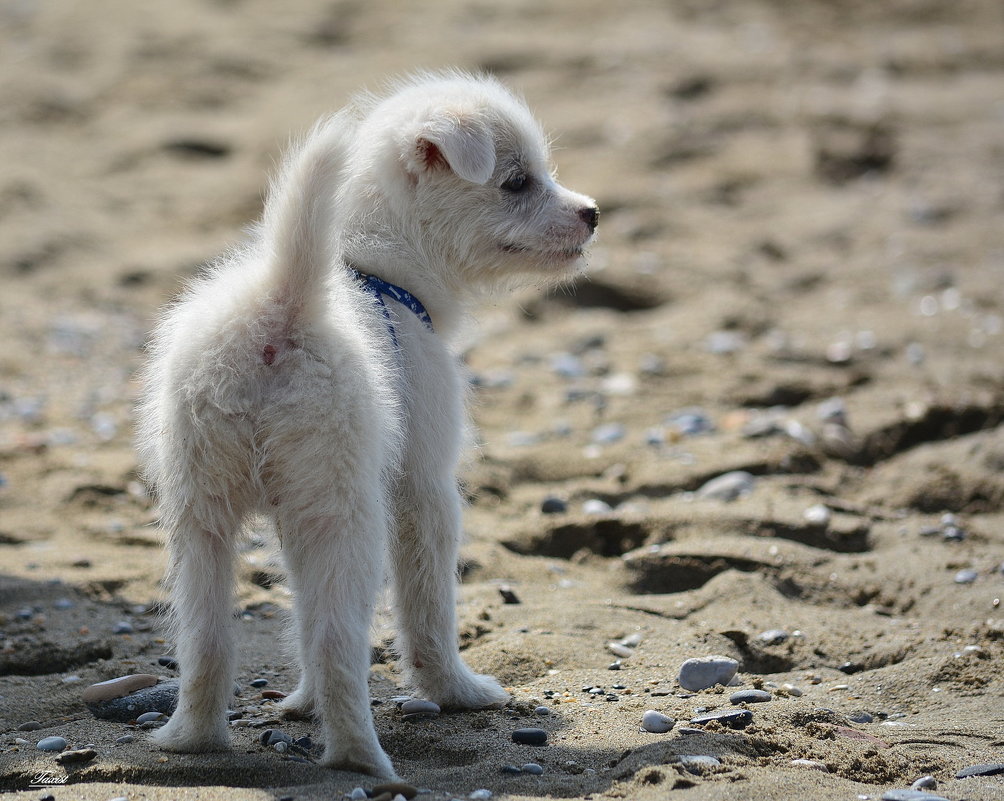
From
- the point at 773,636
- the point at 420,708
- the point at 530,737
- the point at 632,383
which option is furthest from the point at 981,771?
the point at 632,383

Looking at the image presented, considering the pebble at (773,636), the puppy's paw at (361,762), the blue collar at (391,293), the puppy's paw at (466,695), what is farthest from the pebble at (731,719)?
the blue collar at (391,293)

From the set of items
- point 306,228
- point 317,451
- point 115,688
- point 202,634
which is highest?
point 306,228

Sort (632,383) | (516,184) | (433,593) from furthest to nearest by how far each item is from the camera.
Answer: (632,383) < (516,184) < (433,593)

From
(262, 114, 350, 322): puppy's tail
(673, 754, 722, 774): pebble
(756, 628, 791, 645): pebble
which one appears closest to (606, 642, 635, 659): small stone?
(756, 628, 791, 645): pebble

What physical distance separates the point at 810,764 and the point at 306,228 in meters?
2.21

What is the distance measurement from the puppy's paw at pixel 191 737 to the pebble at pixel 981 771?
2.27 meters

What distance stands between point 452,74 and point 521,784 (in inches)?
133

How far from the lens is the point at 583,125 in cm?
1153

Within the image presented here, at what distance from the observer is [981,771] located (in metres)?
3.51

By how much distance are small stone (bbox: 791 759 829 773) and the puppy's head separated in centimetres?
216

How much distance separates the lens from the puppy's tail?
138 inches

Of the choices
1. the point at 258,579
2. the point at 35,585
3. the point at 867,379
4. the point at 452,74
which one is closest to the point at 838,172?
the point at 867,379

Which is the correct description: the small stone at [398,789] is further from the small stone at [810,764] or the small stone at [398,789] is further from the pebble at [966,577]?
the pebble at [966,577]

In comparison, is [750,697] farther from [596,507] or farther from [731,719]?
[596,507]
